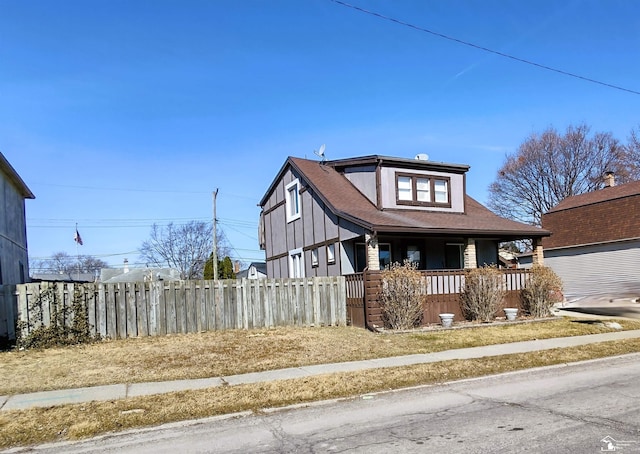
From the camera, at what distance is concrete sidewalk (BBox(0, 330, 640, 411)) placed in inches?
285


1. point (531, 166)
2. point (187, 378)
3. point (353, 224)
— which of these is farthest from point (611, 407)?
point (531, 166)

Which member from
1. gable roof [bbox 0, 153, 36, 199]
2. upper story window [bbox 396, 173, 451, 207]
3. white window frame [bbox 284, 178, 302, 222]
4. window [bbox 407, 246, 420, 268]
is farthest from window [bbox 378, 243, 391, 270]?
gable roof [bbox 0, 153, 36, 199]

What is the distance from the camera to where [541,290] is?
16750mm

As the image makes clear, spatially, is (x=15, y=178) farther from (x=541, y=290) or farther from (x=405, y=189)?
(x=541, y=290)

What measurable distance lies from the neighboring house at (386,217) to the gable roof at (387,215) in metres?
0.04

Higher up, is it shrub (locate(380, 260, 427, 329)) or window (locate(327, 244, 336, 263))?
window (locate(327, 244, 336, 263))

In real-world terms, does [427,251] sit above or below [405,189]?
below

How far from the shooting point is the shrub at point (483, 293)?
15.8 metres

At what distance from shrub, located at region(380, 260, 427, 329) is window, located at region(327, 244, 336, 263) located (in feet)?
13.1

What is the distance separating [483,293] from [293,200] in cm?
967

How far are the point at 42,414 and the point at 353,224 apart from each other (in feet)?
37.6

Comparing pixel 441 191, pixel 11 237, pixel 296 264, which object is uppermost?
pixel 441 191

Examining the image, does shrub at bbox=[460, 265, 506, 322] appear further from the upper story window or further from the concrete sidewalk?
the upper story window

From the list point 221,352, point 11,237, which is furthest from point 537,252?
point 11,237
